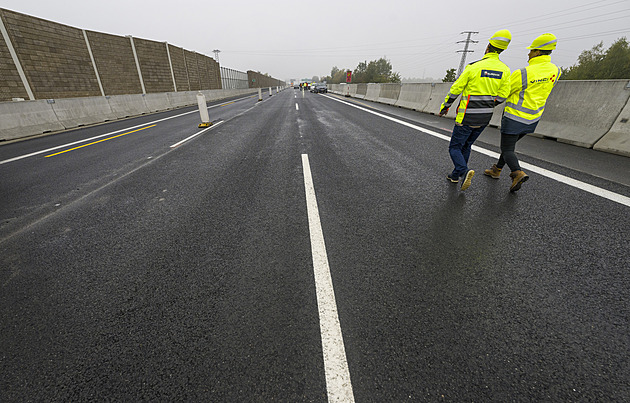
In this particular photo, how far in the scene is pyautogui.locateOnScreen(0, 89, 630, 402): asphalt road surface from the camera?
1.50 meters

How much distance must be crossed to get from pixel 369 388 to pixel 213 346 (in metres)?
1.03

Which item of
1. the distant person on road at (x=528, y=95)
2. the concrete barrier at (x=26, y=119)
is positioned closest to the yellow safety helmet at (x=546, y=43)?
the distant person on road at (x=528, y=95)

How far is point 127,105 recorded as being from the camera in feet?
43.6

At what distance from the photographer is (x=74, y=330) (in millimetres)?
1821

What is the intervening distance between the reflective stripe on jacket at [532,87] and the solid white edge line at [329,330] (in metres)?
3.57

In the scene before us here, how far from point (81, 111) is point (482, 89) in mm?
14071

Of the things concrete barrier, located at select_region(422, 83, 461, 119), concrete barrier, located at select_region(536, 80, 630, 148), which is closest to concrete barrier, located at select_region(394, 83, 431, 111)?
concrete barrier, located at select_region(422, 83, 461, 119)

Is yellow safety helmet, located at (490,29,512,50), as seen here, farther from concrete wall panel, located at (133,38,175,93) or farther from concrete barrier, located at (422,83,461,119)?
concrete wall panel, located at (133,38,175,93)

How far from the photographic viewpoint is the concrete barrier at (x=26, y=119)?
7.94 metres

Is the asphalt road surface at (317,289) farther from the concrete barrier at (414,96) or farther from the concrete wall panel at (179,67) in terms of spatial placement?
the concrete wall panel at (179,67)

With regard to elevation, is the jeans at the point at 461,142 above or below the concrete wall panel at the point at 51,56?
below

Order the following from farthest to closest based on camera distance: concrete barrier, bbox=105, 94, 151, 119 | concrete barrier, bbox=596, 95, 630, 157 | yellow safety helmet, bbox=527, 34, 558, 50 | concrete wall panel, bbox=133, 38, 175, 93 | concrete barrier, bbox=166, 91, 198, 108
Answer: concrete wall panel, bbox=133, 38, 175, 93 < concrete barrier, bbox=166, 91, 198, 108 < concrete barrier, bbox=105, 94, 151, 119 < concrete barrier, bbox=596, 95, 630, 157 < yellow safety helmet, bbox=527, 34, 558, 50

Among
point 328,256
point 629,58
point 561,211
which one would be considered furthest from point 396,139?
point 629,58

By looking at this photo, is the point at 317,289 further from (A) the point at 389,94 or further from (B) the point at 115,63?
(B) the point at 115,63
